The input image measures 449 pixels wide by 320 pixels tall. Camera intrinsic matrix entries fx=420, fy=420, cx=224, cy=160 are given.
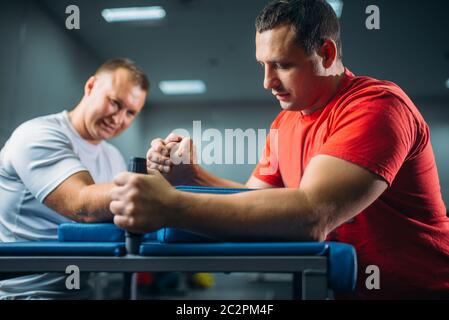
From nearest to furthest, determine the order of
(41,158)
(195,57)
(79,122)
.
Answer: (41,158), (79,122), (195,57)

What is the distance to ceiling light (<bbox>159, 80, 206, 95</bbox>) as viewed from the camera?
461cm

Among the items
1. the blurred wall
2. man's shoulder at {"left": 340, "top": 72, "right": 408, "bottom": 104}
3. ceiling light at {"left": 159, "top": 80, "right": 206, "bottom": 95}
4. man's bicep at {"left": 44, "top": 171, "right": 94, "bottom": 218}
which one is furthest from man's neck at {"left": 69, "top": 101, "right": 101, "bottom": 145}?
ceiling light at {"left": 159, "top": 80, "right": 206, "bottom": 95}

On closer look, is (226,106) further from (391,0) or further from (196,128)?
(391,0)

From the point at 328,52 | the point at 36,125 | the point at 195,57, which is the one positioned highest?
the point at 195,57

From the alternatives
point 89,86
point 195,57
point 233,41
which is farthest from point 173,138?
point 195,57

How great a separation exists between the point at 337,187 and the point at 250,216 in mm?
119

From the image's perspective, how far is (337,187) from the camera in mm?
537

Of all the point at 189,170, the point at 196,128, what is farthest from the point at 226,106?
the point at 189,170

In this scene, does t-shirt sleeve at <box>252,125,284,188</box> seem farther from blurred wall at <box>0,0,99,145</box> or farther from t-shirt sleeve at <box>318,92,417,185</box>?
blurred wall at <box>0,0,99,145</box>

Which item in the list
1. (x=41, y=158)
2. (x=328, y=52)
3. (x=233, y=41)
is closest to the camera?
(x=328, y=52)

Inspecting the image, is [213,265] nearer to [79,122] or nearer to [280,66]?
[280,66]

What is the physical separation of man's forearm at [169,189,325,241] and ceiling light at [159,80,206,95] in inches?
164

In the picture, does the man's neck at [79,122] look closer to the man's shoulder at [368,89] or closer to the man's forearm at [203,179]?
the man's forearm at [203,179]

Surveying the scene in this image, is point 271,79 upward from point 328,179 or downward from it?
upward
